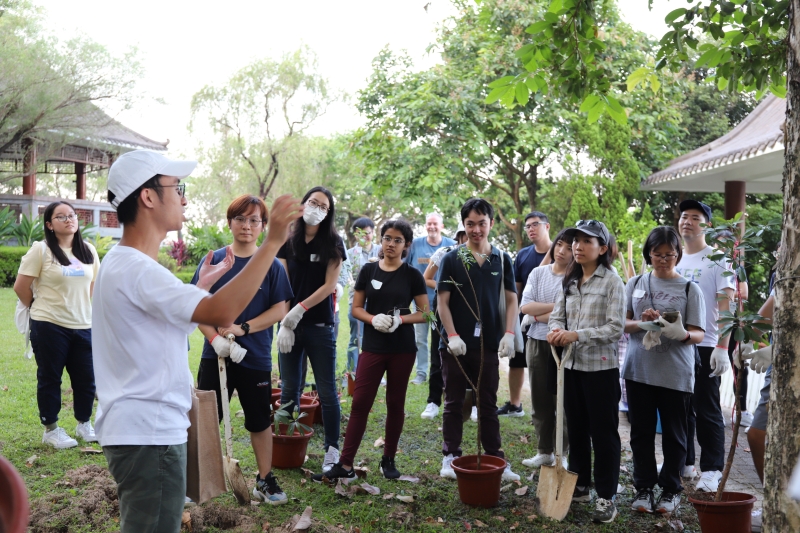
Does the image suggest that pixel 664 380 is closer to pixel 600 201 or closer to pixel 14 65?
pixel 600 201

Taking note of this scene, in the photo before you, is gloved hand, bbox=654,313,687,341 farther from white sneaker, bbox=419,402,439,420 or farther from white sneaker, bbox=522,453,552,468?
white sneaker, bbox=419,402,439,420

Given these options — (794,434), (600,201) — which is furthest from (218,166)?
(794,434)

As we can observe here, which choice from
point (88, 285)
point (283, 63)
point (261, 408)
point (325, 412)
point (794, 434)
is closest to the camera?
point (794, 434)

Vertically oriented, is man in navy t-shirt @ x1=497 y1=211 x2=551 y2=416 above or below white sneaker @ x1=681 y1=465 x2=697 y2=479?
above

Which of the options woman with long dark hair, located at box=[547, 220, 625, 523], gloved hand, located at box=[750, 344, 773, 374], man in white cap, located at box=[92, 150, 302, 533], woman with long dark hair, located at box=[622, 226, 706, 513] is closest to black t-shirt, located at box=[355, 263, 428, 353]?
woman with long dark hair, located at box=[547, 220, 625, 523]

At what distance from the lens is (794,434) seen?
2334 millimetres

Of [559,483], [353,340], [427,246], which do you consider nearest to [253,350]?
[559,483]

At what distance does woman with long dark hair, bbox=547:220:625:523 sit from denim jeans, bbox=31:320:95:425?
12.0 feet

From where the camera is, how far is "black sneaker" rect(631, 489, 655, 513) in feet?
14.0

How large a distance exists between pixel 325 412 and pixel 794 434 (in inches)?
125

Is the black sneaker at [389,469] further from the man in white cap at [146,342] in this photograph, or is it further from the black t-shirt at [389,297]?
the man in white cap at [146,342]

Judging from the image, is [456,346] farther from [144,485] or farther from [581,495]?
[144,485]

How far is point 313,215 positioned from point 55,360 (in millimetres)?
2375

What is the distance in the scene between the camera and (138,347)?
81.8 inches
